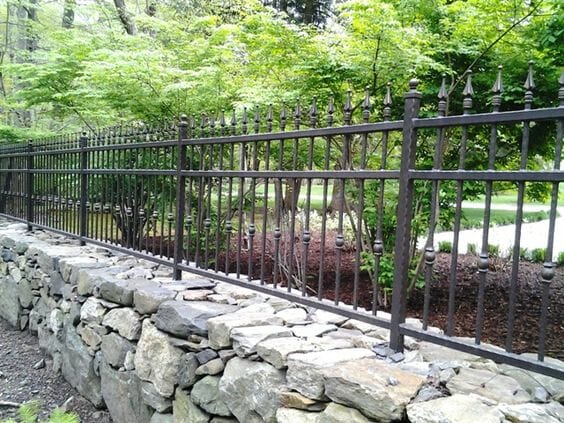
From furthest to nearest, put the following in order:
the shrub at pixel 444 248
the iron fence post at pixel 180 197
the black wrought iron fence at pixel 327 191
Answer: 1. the shrub at pixel 444 248
2. the iron fence post at pixel 180 197
3. the black wrought iron fence at pixel 327 191

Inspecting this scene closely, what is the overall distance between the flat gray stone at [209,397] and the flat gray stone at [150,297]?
2.06ft

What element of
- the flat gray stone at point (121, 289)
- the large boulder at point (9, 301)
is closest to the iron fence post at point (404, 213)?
the flat gray stone at point (121, 289)

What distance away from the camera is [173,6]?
1199 centimetres

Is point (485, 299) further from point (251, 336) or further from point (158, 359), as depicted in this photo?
point (158, 359)

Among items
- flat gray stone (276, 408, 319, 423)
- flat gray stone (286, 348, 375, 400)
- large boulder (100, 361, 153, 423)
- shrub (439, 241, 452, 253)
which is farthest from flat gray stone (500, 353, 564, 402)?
shrub (439, 241, 452, 253)

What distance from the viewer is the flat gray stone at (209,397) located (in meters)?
2.50

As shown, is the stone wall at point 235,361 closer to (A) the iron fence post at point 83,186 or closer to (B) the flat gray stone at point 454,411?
(B) the flat gray stone at point 454,411

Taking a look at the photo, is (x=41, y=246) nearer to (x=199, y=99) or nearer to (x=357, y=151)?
(x=199, y=99)

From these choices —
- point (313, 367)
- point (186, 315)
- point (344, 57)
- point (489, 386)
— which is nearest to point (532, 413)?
point (489, 386)

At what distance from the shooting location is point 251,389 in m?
2.28

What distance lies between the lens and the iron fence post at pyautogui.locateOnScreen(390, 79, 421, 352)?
2158 millimetres

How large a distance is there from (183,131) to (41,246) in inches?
102

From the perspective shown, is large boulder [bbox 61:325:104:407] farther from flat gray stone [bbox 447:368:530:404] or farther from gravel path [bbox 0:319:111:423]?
flat gray stone [bbox 447:368:530:404]

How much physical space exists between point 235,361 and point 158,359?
2.42 feet
